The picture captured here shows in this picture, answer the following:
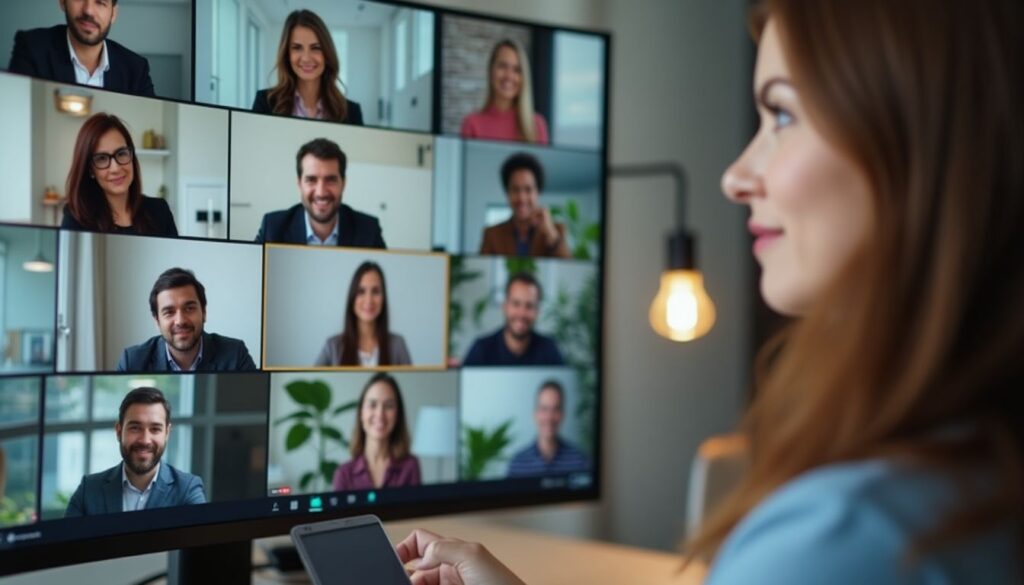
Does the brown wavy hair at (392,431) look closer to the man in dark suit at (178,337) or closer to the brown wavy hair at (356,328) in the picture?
the brown wavy hair at (356,328)

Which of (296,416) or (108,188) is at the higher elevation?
(108,188)

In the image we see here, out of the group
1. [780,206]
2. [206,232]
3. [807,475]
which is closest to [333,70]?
[206,232]

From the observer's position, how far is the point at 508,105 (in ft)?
3.56

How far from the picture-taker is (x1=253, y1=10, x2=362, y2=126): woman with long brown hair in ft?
2.93

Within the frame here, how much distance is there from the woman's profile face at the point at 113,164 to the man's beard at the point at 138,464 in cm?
20

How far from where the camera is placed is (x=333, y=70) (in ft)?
3.05

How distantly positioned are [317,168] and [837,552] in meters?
0.60

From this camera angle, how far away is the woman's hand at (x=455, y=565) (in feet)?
2.73

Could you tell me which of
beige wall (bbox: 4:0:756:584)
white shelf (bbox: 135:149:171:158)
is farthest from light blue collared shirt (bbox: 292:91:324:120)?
beige wall (bbox: 4:0:756:584)

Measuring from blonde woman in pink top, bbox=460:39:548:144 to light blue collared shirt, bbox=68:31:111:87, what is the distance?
36 centimetres

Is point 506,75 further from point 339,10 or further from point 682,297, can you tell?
point 682,297

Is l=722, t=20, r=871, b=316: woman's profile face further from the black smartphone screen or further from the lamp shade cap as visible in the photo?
the lamp shade cap

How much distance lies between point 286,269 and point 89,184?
0.18 metres

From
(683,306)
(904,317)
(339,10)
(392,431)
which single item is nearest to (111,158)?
(339,10)
